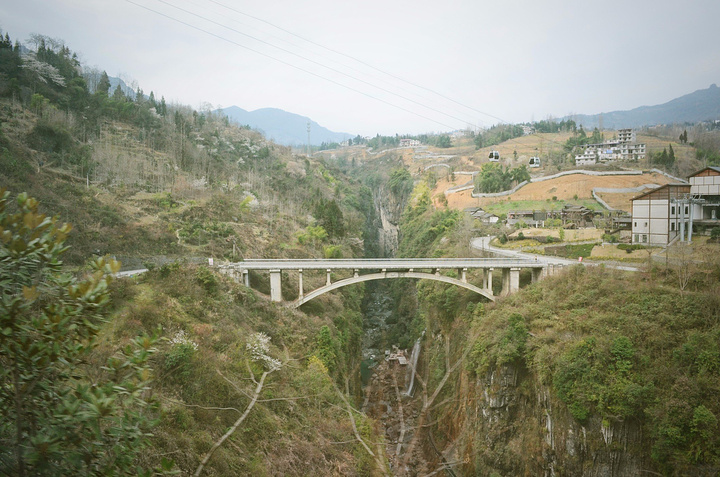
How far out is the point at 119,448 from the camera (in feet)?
10.9

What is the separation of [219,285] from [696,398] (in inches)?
765

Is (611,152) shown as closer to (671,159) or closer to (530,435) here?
(671,159)

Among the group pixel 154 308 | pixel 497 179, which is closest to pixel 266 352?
pixel 154 308

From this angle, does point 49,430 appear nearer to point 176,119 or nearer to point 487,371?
point 487,371

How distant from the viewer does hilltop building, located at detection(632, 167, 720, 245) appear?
75.8ft

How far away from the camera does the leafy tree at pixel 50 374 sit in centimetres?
299

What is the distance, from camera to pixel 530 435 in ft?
53.3

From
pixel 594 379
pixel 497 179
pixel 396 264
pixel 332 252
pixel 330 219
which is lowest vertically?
pixel 594 379

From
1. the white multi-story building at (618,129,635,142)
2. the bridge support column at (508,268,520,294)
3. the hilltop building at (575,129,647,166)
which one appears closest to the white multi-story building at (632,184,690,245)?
the bridge support column at (508,268,520,294)

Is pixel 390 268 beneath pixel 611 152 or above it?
beneath

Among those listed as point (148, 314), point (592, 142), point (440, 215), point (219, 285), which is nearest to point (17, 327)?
point (148, 314)

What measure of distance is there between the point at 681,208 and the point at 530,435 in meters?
16.6

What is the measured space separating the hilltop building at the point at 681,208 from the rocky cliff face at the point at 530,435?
1363 centimetres

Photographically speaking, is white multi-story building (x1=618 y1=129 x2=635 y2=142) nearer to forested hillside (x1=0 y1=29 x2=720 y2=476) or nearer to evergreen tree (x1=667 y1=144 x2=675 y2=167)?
evergreen tree (x1=667 y1=144 x2=675 y2=167)
